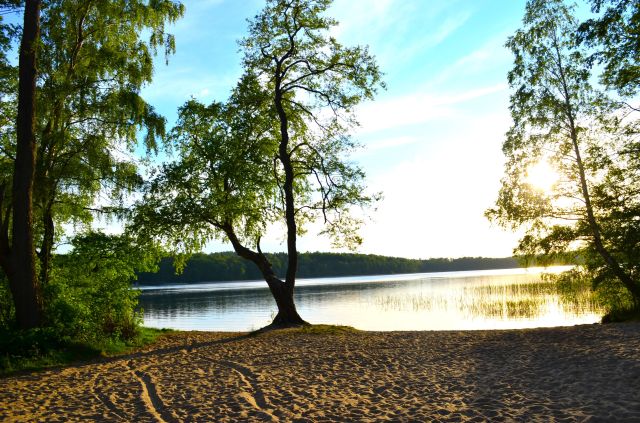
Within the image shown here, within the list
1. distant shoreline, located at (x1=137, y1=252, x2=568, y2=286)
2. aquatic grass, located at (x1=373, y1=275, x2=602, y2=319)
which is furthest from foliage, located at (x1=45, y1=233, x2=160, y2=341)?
distant shoreline, located at (x1=137, y1=252, x2=568, y2=286)

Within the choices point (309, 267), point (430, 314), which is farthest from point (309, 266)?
point (430, 314)

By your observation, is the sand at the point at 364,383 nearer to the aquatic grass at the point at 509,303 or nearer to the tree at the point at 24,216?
the tree at the point at 24,216

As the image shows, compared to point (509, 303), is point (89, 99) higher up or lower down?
higher up

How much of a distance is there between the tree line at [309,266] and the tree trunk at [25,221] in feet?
364

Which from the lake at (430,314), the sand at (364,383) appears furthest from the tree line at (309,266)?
the sand at (364,383)

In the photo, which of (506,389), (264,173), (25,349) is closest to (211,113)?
(264,173)

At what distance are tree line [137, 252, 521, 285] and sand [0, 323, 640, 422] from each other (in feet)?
369

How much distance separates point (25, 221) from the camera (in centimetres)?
1444

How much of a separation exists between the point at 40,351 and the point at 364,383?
9.63 m

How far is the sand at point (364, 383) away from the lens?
25.5ft

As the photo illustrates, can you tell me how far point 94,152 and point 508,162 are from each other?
1685 centimetres

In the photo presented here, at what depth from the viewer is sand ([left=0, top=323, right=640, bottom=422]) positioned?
779 centimetres

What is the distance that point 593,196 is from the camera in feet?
63.0

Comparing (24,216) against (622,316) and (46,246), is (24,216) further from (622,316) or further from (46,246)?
(622,316)
